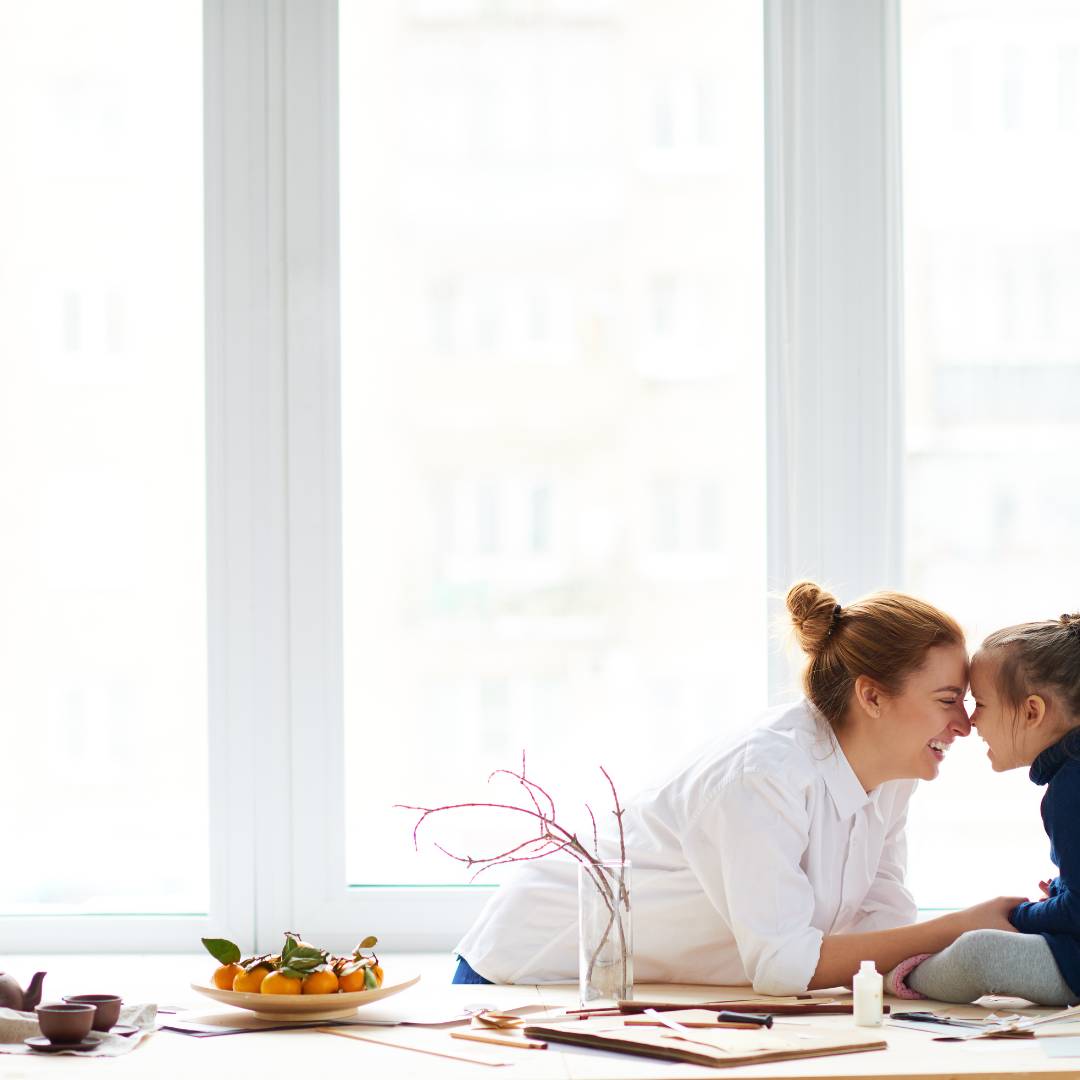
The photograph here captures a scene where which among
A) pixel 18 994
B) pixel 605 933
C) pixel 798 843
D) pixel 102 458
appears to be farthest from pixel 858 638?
pixel 102 458

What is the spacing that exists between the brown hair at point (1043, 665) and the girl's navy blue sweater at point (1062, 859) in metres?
0.05

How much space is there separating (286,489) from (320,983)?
888mm

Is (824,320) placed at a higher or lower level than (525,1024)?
higher

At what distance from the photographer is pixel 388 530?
236 cm

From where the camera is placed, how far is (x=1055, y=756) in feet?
5.97

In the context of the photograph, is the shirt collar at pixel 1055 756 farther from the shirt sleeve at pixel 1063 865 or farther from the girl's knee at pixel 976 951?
the girl's knee at pixel 976 951

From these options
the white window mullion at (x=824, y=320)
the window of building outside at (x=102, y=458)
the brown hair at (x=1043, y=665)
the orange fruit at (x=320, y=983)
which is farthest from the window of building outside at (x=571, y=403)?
the orange fruit at (x=320, y=983)

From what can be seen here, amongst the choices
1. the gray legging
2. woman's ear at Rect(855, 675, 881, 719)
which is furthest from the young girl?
woman's ear at Rect(855, 675, 881, 719)

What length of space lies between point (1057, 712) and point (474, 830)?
976mm

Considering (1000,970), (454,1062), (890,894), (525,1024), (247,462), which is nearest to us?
(454,1062)

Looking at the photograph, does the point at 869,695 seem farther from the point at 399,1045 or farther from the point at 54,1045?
the point at 54,1045

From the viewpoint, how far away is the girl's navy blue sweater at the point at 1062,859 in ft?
5.74

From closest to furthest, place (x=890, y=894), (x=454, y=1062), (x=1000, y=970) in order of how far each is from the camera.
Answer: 1. (x=454, y=1062)
2. (x=1000, y=970)
3. (x=890, y=894)

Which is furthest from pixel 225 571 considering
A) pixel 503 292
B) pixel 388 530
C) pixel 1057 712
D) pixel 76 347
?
pixel 1057 712
